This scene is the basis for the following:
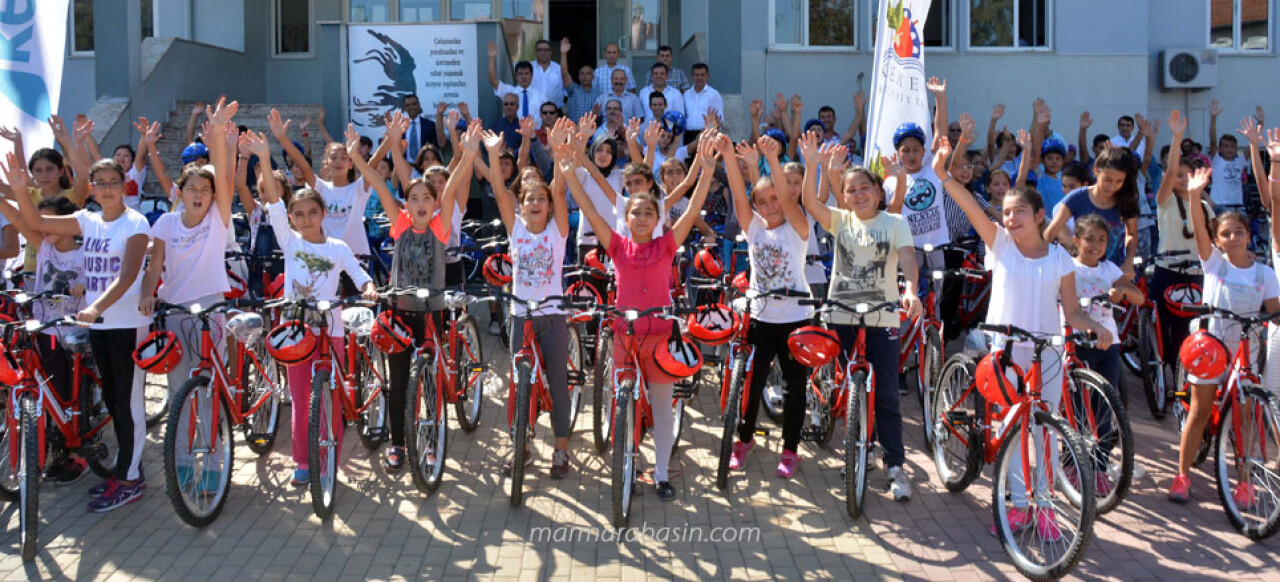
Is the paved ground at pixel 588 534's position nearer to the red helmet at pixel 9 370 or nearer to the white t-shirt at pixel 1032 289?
the red helmet at pixel 9 370

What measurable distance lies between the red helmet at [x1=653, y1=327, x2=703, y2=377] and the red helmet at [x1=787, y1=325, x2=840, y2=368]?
525 mm

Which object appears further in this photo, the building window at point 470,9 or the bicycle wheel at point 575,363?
the building window at point 470,9

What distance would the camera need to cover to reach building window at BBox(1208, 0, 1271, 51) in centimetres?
1700

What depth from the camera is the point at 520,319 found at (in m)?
6.25

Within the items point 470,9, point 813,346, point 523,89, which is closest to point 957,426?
point 813,346

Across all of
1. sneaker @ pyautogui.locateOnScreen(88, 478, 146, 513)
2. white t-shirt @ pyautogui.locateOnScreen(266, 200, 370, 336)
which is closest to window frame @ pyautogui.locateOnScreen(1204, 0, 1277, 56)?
white t-shirt @ pyautogui.locateOnScreen(266, 200, 370, 336)

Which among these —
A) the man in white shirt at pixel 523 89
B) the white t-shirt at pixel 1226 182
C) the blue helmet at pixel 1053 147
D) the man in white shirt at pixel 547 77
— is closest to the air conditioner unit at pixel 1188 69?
the white t-shirt at pixel 1226 182

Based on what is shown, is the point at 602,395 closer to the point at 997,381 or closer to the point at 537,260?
the point at 537,260

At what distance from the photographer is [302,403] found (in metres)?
6.20

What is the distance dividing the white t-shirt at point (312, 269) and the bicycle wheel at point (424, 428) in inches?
23.5

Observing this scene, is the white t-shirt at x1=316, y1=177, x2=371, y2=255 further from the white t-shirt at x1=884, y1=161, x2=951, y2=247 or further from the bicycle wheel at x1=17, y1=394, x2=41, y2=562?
the white t-shirt at x1=884, y1=161, x2=951, y2=247

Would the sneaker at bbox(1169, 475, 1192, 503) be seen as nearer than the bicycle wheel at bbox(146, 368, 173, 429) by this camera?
Yes

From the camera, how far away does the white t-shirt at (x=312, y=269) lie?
249 inches

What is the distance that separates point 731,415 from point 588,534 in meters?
1.05
